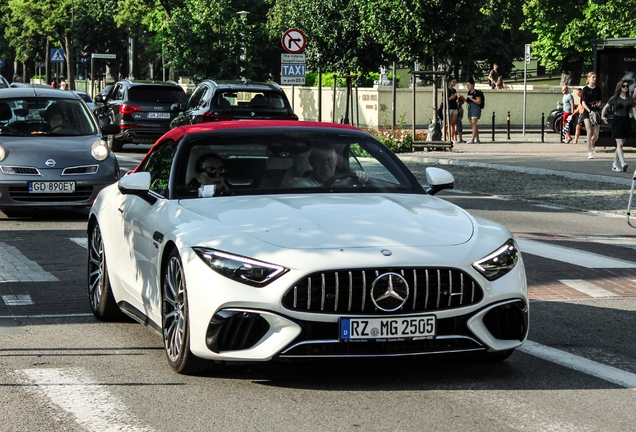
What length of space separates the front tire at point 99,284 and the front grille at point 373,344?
8.12ft

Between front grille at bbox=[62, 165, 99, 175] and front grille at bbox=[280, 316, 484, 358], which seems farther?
front grille at bbox=[62, 165, 99, 175]

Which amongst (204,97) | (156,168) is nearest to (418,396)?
(156,168)

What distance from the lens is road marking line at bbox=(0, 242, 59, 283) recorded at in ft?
34.6

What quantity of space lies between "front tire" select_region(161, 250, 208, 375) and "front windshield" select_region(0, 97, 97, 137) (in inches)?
389

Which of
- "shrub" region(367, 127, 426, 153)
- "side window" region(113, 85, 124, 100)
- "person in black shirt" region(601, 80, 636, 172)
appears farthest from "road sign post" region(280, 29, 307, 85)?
"person in black shirt" region(601, 80, 636, 172)

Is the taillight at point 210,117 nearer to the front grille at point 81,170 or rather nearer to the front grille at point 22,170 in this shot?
the front grille at point 81,170

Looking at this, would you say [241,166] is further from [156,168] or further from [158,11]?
[158,11]

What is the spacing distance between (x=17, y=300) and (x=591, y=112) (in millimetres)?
21483

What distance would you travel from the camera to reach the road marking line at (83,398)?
5.61 m

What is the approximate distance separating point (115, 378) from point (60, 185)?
914 centimetres

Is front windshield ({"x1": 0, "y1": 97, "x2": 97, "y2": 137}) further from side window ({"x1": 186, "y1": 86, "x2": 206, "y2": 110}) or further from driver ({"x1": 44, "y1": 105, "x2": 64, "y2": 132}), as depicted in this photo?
side window ({"x1": 186, "y1": 86, "x2": 206, "y2": 110})

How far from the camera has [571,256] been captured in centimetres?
1230

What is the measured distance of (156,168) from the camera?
8.11 meters

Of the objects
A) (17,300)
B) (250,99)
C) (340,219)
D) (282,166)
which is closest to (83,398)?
(340,219)
